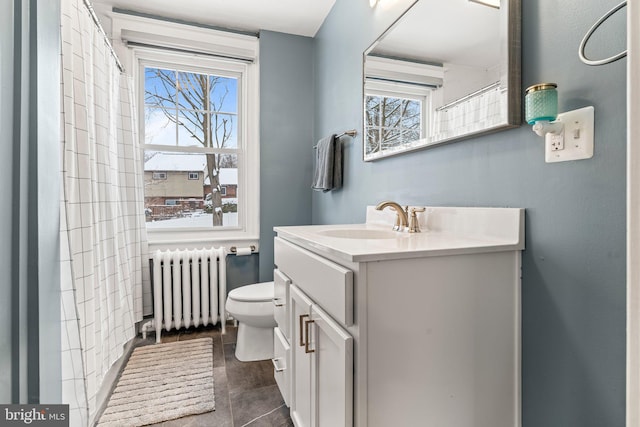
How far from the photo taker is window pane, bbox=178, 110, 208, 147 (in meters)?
2.44

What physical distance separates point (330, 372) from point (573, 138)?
84 centimetres

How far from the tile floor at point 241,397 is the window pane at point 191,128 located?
4.95 feet

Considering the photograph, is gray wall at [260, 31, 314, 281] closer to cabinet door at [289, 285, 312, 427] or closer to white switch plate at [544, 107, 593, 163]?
cabinet door at [289, 285, 312, 427]

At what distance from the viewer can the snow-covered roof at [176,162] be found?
2385 mm

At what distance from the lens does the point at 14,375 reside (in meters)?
0.79

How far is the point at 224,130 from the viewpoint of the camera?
101 inches

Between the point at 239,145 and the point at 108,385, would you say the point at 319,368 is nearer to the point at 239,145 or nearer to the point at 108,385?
the point at 108,385

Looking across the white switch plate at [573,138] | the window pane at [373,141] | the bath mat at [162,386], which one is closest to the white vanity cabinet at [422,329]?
the white switch plate at [573,138]

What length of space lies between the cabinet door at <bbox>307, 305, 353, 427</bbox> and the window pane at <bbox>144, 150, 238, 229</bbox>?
1773 mm

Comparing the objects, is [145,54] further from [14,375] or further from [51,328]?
[14,375]

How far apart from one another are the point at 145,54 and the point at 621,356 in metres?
2.90

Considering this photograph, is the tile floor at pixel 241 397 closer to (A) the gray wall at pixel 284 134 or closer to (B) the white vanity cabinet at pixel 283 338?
(B) the white vanity cabinet at pixel 283 338

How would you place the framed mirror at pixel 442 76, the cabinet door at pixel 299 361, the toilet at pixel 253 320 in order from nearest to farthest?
the framed mirror at pixel 442 76
the cabinet door at pixel 299 361
the toilet at pixel 253 320

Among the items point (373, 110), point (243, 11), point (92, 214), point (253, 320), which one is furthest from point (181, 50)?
point (253, 320)
